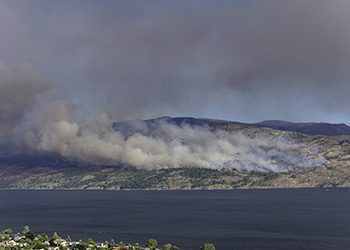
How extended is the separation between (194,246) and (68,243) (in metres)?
60.0

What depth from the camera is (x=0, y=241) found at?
187250 mm

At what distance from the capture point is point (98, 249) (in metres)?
167

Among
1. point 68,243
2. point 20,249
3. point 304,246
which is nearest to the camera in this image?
point 20,249

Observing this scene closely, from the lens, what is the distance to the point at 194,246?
197250 millimetres

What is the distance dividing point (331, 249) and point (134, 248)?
9180cm

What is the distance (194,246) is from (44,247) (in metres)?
70.9

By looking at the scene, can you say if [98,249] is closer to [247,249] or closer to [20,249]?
[20,249]

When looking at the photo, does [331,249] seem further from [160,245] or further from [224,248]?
[160,245]

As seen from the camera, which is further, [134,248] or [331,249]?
[331,249]

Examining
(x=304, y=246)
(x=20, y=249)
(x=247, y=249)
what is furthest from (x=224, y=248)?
(x=20, y=249)

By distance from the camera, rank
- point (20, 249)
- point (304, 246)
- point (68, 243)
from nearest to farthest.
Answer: point (20, 249), point (68, 243), point (304, 246)

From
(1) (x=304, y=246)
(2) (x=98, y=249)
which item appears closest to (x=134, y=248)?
(2) (x=98, y=249)

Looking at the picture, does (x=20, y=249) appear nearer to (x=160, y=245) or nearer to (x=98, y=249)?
(x=98, y=249)

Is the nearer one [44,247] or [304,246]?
[44,247]
